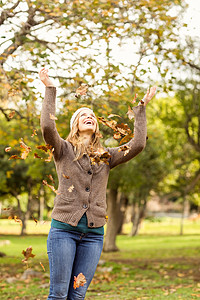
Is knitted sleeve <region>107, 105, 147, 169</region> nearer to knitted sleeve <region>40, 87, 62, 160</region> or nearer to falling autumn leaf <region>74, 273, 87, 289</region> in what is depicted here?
knitted sleeve <region>40, 87, 62, 160</region>

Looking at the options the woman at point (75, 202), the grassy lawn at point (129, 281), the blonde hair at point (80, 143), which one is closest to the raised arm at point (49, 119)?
the woman at point (75, 202)

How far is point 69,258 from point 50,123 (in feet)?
3.31

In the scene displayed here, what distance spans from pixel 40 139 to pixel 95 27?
3.14 m

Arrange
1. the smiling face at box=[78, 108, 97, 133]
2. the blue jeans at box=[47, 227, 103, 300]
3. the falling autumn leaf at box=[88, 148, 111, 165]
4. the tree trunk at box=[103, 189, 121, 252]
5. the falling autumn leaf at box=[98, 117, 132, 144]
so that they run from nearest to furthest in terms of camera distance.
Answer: the blue jeans at box=[47, 227, 103, 300] → the falling autumn leaf at box=[88, 148, 111, 165] → the smiling face at box=[78, 108, 97, 133] → the falling autumn leaf at box=[98, 117, 132, 144] → the tree trunk at box=[103, 189, 121, 252]

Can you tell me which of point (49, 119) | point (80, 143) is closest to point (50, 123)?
point (49, 119)

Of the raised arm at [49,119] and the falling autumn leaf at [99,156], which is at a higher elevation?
the raised arm at [49,119]

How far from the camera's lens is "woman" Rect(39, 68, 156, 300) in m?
3.34

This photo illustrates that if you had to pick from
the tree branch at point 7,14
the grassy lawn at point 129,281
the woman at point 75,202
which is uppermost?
the tree branch at point 7,14

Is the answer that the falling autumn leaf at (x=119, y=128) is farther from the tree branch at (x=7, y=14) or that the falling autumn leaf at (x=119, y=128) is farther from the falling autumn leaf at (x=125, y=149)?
the tree branch at (x=7, y=14)

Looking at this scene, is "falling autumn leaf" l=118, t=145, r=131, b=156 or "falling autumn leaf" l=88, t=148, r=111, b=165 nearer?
"falling autumn leaf" l=88, t=148, r=111, b=165

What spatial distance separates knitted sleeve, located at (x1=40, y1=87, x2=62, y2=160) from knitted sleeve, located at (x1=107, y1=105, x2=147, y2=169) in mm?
500

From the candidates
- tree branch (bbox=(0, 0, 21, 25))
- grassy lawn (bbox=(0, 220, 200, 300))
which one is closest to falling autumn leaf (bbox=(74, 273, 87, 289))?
grassy lawn (bbox=(0, 220, 200, 300))

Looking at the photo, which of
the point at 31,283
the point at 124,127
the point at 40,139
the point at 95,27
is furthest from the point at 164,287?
the point at 124,127

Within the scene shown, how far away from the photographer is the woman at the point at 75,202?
334cm
